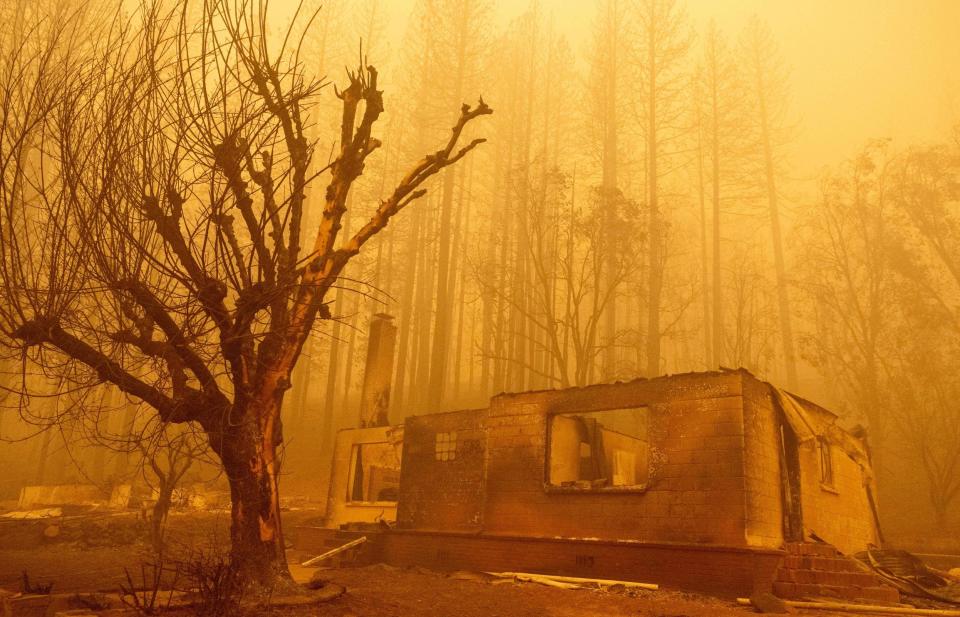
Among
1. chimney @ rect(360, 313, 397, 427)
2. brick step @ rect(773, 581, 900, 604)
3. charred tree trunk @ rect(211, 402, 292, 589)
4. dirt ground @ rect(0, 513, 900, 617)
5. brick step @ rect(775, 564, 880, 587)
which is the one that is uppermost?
chimney @ rect(360, 313, 397, 427)

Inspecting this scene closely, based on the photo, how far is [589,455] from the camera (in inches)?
539

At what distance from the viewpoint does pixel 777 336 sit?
3575 cm

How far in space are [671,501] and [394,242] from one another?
2593 centimetres

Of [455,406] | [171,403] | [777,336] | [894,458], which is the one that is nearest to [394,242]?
[455,406]

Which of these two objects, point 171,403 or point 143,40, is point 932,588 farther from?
point 143,40

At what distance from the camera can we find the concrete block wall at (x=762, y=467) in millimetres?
9602

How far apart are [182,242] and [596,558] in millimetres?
8061

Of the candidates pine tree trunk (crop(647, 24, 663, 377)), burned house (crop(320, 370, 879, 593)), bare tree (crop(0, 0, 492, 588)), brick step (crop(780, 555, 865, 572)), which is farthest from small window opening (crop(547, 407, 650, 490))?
pine tree trunk (crop(647, 24, 663, 377))

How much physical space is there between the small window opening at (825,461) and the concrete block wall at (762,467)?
174 cm

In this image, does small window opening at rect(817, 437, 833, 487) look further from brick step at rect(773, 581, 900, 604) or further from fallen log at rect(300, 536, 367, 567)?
fallen log at rect(300, 536, 367, 567)

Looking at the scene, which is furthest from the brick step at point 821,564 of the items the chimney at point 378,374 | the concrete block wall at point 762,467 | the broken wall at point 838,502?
the chimney at point 378,374

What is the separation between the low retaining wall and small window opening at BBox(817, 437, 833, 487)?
3355 mm

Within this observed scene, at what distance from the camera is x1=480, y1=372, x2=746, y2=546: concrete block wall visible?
972 centimetres

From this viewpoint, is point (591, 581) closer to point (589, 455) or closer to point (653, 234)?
point (589, 455)
